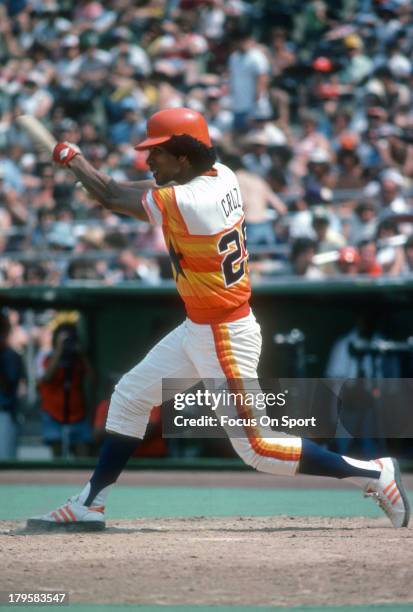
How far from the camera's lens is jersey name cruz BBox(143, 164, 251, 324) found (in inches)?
223

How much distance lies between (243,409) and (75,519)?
0.99m

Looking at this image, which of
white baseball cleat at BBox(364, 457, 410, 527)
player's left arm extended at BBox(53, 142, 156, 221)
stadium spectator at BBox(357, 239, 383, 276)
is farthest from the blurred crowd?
player's left arm extended at BBox(53, 142, 156, 221)

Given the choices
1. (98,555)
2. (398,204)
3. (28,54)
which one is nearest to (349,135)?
(398,204)

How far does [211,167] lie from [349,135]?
7791 mm

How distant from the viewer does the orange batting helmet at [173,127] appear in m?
5.84

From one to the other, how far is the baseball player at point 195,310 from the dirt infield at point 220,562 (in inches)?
11.6

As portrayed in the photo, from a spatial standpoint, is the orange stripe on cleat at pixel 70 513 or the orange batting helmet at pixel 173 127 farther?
the orange stripe on cleat at pixel 70 513

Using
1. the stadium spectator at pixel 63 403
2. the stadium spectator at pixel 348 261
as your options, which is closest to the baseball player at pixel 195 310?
the stadium spectator at pixel 63 403

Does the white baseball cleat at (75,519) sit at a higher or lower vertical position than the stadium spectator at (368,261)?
lower

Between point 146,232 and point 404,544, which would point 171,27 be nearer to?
point 146,232

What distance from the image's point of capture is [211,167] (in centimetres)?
593

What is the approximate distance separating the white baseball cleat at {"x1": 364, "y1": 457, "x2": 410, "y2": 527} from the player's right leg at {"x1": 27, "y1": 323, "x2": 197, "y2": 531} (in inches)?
39.7

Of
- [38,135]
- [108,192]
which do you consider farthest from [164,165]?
[38,135]

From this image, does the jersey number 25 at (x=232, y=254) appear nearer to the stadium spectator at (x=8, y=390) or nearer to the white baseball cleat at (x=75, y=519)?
the white baseball cleat at (x=75, y=519)
